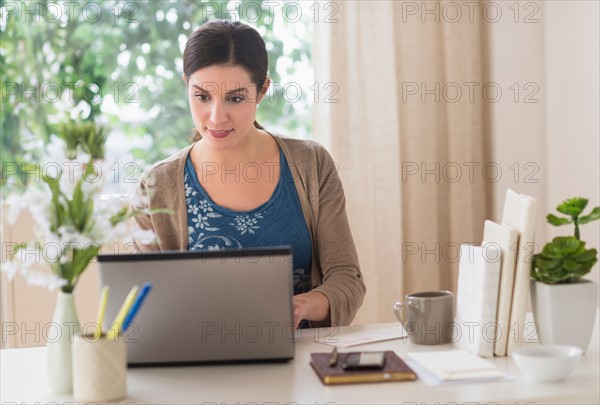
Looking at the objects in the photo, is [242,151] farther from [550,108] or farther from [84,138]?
[550,108]

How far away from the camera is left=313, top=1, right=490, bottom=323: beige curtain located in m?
3.03

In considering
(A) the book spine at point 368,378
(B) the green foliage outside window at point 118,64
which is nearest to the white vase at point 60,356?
(A) the book spine at point 368,378

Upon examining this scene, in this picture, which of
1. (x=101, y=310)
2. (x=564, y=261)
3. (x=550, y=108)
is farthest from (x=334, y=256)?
(x=550, y=108)

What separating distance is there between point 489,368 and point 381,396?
0.21 m

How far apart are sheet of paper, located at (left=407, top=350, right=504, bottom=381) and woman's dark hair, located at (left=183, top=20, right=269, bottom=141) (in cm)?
→ 92

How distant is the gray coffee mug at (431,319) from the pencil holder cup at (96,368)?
1.96 ft

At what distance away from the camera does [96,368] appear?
1.33m

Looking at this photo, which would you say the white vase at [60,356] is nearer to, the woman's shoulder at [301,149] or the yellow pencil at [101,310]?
the yellow pencil at [101,310]

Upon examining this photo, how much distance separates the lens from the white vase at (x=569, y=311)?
1.50 m

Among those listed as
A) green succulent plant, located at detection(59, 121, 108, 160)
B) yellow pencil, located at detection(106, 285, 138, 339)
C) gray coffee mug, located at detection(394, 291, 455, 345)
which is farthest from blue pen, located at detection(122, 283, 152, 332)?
gray coffee mug, located at detection(394, 291, 455, 345)

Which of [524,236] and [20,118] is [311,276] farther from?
[20,118]

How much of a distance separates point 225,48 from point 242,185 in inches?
14.1

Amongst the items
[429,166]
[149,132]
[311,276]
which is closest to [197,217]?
[311,276]

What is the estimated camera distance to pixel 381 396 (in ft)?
4.30
